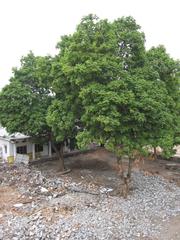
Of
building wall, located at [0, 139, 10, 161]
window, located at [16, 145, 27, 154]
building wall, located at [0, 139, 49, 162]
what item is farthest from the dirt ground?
building wall, located at [0, 139, 10, 161]

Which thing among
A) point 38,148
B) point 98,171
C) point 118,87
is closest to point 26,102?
point 98,171

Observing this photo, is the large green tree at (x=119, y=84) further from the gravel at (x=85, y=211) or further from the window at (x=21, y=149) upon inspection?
the window at (x=21, y=149)

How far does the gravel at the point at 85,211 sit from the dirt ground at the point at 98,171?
0.49 m

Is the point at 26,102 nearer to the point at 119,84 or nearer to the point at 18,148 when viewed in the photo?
the point at 18,148

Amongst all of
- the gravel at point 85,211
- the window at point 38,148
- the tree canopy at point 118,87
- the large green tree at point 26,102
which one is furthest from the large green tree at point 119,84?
the window at point 38,148

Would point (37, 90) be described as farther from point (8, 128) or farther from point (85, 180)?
point (85, 180)

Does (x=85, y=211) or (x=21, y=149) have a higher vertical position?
(x=21, y=149)

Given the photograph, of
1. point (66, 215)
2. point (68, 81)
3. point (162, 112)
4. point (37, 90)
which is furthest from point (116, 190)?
point (37, 90)

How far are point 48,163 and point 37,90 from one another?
7712mm

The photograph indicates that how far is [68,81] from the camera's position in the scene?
52.6ft

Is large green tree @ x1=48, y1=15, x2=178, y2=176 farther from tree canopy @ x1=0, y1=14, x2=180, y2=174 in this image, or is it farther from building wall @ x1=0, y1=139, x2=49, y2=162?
building wall @ x1=0, y1=139, x2=49, y2=162

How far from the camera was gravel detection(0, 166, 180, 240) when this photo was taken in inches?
481

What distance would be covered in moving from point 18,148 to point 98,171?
937 cm

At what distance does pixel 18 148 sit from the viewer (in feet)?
88.6
